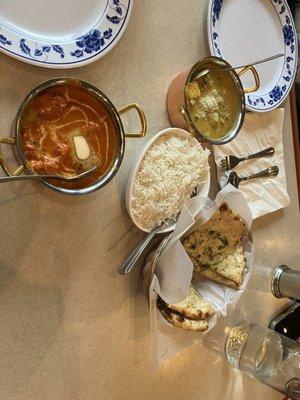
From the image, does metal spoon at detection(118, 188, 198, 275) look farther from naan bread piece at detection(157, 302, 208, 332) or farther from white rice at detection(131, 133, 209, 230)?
naan bread piece at detection(157, 302, 208, 332)

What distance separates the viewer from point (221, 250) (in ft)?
4.59

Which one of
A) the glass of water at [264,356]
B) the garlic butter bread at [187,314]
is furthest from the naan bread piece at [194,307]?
the glass of water at [264,356]

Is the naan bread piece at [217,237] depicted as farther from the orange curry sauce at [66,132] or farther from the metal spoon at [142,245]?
the orange curry sauce at [66,132]

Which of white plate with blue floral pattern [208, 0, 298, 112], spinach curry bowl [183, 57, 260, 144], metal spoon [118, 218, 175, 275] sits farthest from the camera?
white plate with blue floral pattern [208, 0, 298, 112]

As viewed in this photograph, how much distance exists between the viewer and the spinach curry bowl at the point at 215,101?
→ 4.40ft

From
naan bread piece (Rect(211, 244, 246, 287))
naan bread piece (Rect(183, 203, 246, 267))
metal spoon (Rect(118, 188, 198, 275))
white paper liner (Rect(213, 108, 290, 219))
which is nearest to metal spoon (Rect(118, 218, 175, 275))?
metal spoon (Rect(118, 188, 198, 275))

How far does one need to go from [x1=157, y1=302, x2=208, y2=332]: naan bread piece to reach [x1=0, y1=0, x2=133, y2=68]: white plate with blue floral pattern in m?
0.70

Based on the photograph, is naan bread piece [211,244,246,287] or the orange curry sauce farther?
naan bread piece [211,244,246,287]

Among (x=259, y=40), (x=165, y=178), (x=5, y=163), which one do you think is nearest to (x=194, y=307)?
(x=165, y=178)

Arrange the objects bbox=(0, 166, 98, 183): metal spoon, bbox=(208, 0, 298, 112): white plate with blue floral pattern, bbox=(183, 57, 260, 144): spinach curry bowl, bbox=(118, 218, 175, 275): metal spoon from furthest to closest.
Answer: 1. bbox=(208, 0, 298, 112): white plate with blue floral pattern
2. bbox=(183, 57, 260, 144): spinach curry bowl
3. bbox=(118, 218, 175, 275): metal spoon
4. bbox=(0, 166, 98, 183): metal spoon

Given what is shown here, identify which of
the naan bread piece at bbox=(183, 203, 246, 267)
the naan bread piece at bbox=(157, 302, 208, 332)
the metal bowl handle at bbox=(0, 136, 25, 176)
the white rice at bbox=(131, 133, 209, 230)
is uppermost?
the metal bowl handle at bbox=(0, 136, 25, 176)

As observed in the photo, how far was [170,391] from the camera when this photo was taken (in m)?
1.48

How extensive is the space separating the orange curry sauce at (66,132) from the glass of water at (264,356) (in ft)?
2.65

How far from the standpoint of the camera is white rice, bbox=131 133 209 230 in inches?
49.6
